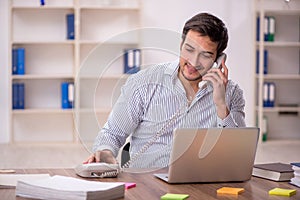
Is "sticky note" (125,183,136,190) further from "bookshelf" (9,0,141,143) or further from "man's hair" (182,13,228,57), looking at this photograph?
"bookshelf" (9,0,141,143)

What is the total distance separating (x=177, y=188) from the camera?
1889mm

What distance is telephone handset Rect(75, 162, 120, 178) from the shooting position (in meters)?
2.03

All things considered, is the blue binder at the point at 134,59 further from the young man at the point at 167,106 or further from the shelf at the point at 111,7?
the shelf at the point at 111,7

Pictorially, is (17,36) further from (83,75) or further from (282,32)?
(83,75)

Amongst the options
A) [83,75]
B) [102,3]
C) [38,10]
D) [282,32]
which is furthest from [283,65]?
[83,75]

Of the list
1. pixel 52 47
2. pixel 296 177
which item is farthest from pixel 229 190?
pixel 52 47

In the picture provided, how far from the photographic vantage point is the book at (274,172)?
6.75 feet

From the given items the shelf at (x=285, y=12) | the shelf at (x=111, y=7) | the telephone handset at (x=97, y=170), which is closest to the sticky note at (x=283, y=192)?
the telephone handset at (x=97, y=170)

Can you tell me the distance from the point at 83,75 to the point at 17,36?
16.2 feet

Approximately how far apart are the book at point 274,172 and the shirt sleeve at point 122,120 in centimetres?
48

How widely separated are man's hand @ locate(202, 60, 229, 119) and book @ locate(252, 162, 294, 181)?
0.25 m

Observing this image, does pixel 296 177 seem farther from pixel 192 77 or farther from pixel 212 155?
pixel 192 77

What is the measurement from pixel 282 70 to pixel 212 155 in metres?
5.56

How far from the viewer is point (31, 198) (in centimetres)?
169
